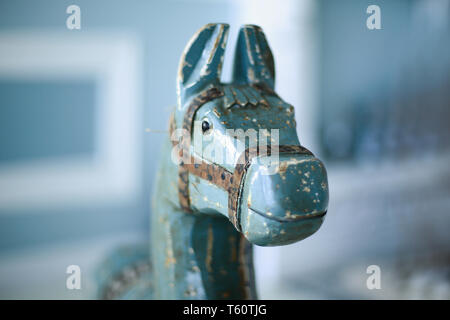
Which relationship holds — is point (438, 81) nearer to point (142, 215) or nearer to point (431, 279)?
point (431, 279)

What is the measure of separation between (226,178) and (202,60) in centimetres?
19

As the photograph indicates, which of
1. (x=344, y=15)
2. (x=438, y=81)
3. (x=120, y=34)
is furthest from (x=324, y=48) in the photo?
(x=120, y=34)

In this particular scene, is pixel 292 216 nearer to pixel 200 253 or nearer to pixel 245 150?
pixel 245 150

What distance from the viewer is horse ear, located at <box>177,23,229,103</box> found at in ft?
1.81

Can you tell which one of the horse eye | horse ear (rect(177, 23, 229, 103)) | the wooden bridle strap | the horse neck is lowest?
the horse neck

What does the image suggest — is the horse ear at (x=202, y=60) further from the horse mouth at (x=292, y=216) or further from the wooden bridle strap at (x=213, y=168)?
the horse mouth at (x=292, y=216)

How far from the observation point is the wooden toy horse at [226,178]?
1.46 feet

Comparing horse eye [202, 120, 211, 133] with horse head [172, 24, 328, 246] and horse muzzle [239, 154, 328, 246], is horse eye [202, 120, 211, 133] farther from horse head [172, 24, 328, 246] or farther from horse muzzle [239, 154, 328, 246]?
horse muzzle [239, 154, 328, 246]

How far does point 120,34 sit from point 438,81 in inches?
63.0

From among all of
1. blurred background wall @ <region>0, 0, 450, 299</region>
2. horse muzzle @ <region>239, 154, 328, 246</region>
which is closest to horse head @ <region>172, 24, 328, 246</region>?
horse muzzle @ <region>239, 154, 328, 246</region>

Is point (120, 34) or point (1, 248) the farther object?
point (120, 34)

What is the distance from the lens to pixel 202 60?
1.85ft

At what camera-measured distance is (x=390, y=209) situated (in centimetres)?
205

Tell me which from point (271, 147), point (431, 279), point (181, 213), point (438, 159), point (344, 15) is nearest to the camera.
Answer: point (271, 147)
